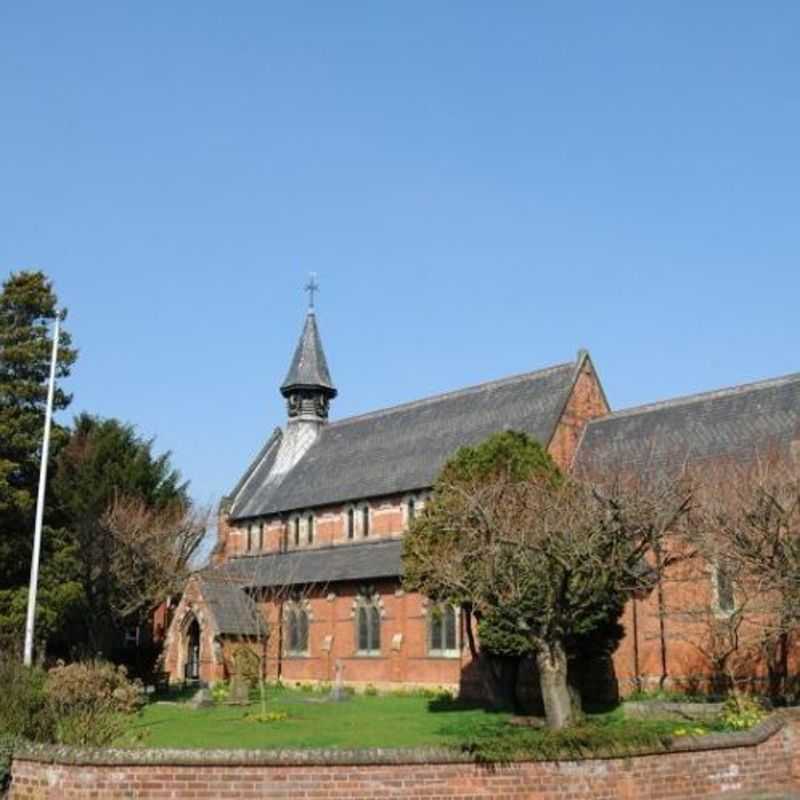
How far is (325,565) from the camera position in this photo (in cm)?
4256

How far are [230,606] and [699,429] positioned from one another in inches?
824

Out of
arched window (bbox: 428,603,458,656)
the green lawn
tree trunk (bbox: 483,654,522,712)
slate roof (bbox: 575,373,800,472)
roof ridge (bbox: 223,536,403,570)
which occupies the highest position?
slate roof (bbox: 575,373,800,472)

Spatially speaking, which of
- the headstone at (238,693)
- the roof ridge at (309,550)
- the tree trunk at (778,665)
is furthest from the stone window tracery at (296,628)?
the tree trunk at (778,665)

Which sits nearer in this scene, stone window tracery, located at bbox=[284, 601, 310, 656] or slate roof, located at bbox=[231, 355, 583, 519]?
slate roof, located at bbox=[231, 355, 583, 519]

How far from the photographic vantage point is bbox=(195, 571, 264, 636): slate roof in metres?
41.3

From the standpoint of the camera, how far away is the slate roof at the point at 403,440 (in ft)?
131

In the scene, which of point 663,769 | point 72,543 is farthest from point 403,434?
point 663,769

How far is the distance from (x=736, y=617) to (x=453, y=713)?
8.51 metres

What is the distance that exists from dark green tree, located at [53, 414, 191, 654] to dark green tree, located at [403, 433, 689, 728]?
15.6 meters

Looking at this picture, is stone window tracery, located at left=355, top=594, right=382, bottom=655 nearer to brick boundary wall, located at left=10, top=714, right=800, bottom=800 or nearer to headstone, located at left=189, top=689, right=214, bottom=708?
headstone, located at left=189, top=689, right=214, bottom=708

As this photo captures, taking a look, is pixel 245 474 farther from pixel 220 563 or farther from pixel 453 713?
pixel 453 713

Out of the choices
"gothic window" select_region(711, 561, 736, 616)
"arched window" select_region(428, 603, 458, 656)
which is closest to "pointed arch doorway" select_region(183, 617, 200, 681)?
"arched window" select_region(428, 603, 458, 656)

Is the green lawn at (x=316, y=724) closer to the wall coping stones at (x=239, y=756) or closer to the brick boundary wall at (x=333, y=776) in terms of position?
the wall coping stones at (x=239, y=756)

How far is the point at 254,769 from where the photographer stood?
14336 mm
